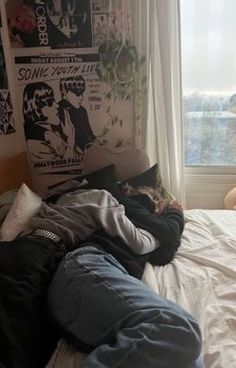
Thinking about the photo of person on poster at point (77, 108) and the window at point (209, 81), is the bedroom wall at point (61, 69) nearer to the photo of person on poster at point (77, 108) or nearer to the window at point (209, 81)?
the photo of person on poster at point (77, 108)

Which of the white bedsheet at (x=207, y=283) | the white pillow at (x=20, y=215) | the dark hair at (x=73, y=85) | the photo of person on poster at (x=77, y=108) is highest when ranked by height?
the dark hair at (x=73, y=85)

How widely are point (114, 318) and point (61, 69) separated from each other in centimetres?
138

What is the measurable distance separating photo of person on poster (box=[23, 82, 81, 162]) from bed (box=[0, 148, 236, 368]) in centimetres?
18

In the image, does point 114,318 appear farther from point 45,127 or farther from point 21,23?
point 21,23

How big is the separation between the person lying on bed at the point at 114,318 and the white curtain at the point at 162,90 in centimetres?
93

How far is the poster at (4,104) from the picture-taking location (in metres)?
1.79

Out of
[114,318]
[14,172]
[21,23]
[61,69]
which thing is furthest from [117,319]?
[21,23]

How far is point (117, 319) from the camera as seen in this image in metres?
0.82

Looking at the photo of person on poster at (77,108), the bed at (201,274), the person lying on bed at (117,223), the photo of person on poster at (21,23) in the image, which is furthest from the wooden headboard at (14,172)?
the photo of person on poster at (21,23)

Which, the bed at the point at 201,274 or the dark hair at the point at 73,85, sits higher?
the dark hair at the point at 73,85

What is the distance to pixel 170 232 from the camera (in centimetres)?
134

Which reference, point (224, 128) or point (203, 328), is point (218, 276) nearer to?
point (203, 328)

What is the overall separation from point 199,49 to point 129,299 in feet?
4.54

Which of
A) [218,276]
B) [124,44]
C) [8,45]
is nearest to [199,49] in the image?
[124,44]
